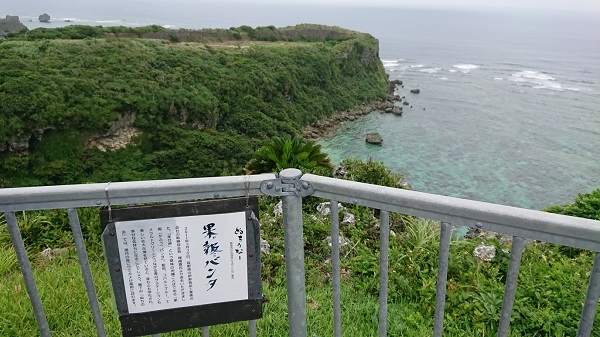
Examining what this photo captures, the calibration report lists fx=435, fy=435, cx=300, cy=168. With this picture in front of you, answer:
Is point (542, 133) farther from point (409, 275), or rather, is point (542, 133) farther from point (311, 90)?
point (409, 275)

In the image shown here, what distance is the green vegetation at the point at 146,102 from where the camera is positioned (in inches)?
1204

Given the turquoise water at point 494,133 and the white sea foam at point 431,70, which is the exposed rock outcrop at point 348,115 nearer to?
the turquoise water at point 494,133

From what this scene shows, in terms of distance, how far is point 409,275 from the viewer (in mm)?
4180

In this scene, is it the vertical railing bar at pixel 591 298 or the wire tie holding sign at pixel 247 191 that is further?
the wire tie holding sign at pixel 247 191

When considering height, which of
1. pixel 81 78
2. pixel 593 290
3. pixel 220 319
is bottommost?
pixel 81 78

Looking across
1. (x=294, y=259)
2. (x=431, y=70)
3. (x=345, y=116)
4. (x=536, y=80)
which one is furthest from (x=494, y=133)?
(x=294, y=259)

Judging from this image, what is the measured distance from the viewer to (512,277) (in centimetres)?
173

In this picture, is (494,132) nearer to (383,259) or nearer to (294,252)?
(383,259)

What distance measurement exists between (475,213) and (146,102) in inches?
1451

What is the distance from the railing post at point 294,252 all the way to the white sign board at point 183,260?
196 mm

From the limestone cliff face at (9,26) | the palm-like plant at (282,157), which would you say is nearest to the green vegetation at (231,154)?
the palm-like plant at (282,157)

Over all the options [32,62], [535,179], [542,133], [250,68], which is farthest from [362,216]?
[542,133]

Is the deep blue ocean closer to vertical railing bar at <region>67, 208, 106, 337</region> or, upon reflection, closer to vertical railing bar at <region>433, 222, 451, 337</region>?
vertical railing bar at <region>433, 222, 451, 337</region>

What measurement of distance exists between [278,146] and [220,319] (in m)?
9.18
